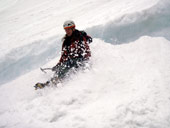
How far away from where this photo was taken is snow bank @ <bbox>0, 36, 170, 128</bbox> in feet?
6.47

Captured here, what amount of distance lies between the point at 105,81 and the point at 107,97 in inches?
23.0

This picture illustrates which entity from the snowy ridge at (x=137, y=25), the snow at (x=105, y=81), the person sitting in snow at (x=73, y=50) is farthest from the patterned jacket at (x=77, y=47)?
the snowy ridge at (x=137, y=25)

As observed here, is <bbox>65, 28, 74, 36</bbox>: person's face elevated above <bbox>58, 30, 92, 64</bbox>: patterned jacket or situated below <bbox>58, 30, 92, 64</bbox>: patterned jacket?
above

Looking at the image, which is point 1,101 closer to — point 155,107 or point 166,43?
point 155,107

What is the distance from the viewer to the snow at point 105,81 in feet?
6.70

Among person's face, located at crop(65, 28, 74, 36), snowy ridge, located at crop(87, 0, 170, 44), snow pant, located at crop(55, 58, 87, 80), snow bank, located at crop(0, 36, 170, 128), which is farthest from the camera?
snowy ridge, located at crop(87, 0, 170, 44)

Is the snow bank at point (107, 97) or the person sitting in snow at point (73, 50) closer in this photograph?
the snow bank at point (107, 97)

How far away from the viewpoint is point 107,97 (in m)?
2.54

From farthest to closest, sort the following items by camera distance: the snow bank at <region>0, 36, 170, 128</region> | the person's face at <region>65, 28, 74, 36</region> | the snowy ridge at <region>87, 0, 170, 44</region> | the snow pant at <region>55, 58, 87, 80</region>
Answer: the snowy ridge at <region>87, 0, 170, 44</region>, the person's face at <region>65, 28, 74, 36</region>, the snow pant at <region>55, 58, 87, 80</region>, the snow bank at <region>0, 36, 170, 128</region>

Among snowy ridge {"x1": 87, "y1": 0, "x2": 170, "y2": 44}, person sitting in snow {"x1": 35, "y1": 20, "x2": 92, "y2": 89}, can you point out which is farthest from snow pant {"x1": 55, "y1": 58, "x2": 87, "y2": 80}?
snowy ridge {"x1": 87, "y1": 0, "x2": 170, "y2": 44}

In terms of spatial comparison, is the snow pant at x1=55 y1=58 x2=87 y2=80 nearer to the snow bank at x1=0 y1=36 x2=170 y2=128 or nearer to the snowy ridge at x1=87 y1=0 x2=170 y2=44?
the snow bank at x1=0 y1=36 x2=170 y2=128

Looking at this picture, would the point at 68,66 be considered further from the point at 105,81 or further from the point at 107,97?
the point at 107,97

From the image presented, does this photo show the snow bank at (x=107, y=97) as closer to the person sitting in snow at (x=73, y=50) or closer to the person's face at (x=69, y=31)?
the person sitting in snow at (x=73, y=50)

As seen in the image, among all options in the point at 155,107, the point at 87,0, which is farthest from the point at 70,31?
the point at 87,0
